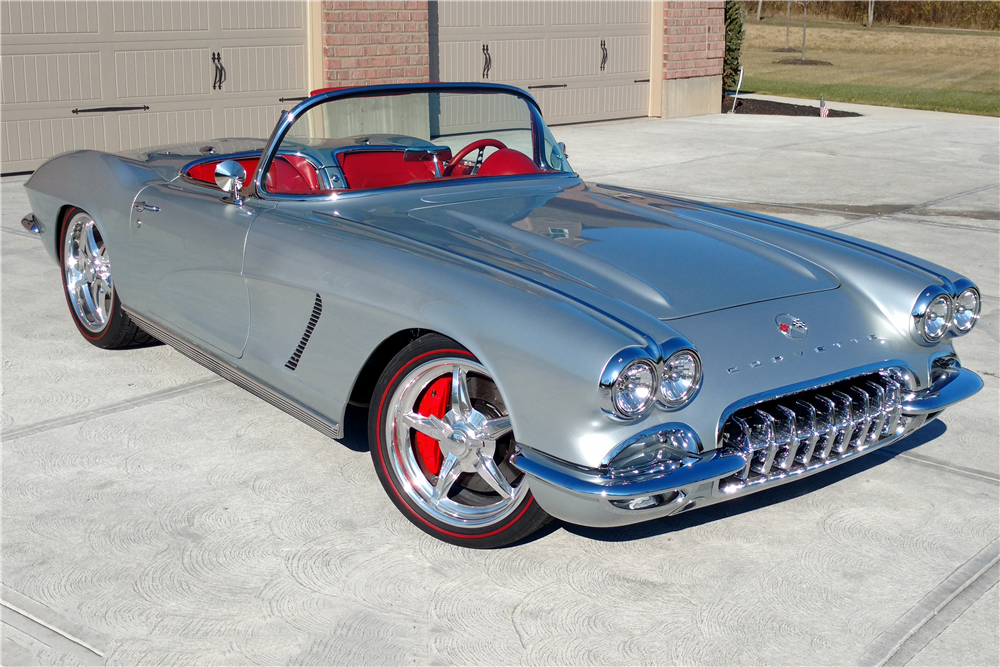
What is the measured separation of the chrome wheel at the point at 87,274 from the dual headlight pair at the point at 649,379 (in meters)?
3.00

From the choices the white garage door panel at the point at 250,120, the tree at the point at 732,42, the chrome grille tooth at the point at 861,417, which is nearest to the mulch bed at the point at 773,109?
the tree at the point at 732,42

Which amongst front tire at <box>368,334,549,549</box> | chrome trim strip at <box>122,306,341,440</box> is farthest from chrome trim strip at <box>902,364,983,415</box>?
chrome trim strip at <box>122,306,341,440</box>

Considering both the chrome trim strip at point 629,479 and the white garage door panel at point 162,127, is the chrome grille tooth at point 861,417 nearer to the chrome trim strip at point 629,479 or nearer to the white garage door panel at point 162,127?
the chrome trim strip at point 629,479

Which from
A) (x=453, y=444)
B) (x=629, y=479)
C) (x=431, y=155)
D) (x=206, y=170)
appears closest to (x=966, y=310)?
(x=629, y=479)

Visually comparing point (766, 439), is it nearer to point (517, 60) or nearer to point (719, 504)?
point (719, 504)

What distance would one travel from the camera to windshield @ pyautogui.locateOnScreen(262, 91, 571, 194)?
13.5 ft

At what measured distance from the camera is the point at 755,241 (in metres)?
3.91

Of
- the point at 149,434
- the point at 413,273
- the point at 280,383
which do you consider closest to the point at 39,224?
the point at 149,434

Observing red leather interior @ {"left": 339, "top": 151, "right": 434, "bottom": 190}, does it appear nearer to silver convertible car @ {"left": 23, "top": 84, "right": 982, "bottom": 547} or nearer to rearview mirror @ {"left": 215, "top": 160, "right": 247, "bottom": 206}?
silver convertible car @ {"left": 23, "top": 84, "right": 982, "bottom": 547}

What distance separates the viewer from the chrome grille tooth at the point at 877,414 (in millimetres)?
3312

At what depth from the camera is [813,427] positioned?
123 inches

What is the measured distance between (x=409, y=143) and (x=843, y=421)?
211 cm

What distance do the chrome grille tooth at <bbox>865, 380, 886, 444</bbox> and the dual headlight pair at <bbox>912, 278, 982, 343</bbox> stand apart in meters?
0.30

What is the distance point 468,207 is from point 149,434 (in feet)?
4.93
